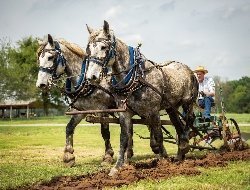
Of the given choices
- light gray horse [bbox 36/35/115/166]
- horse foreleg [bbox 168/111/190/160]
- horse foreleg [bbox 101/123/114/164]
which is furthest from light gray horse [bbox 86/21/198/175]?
horse foreleg [bbox 101/123/114/164]

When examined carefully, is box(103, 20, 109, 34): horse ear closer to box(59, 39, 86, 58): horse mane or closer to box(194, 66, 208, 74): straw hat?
box(59, 39, 86, 58): horse mane

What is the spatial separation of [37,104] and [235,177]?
303ft

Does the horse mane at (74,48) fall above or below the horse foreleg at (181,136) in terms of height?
above

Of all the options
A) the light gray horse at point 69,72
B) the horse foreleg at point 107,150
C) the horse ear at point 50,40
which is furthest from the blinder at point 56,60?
the horse foreleg at point 107,150

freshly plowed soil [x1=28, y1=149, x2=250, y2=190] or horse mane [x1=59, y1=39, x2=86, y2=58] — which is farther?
horse mane [x1=59, y1=39, x2=86, y2=58]

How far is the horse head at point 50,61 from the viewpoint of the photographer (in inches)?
392

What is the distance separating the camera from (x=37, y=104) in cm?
9644

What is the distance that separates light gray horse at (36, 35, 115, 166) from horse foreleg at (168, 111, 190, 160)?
1.68 m

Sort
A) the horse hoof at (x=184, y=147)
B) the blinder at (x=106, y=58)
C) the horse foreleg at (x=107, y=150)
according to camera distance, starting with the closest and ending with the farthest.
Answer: the blinder at (x=106, y=58) → the horse hoof at (x=184, y=147) → the horse foreleg at (x=107, y=150)

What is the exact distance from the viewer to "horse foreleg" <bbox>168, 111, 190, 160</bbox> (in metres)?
10.3

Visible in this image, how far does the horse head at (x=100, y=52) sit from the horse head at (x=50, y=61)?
1.99 m

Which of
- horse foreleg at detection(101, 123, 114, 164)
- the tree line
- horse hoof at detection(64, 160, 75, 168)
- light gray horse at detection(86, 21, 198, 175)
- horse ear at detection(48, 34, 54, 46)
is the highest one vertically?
the tree line

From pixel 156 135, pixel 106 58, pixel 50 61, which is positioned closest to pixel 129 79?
pixel 106 58

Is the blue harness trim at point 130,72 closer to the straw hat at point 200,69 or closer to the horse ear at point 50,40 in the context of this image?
the horse ear at point 50,40
